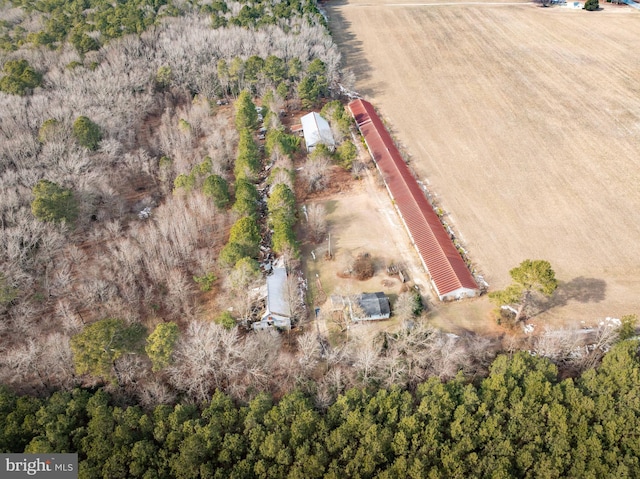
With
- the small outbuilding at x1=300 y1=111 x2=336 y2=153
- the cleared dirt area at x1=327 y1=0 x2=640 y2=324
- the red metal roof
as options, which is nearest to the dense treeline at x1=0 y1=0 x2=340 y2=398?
the small outbuilding at x1=300 y1=111 x2=336 y2=153

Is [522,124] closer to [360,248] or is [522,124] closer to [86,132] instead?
[360,248]

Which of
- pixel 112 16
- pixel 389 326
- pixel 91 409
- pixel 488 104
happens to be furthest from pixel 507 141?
pixel 112 16

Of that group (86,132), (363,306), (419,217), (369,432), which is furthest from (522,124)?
(86,132)

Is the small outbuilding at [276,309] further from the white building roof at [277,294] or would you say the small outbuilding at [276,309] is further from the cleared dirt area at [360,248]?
the cleared dirt area at [360,248]

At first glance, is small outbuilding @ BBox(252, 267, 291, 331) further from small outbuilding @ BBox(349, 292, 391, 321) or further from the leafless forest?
small outbuilding @ BBox(349, 292, 391, 321)

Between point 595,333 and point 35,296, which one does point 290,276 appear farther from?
point 595,333

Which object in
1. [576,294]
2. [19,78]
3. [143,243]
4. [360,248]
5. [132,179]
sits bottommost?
[576,294]
